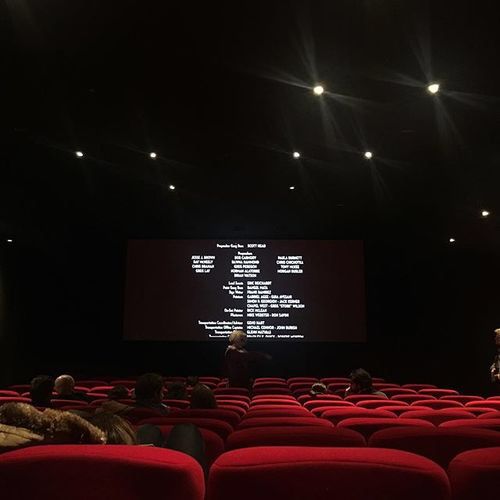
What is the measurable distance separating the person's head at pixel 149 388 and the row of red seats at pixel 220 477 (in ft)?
11.4

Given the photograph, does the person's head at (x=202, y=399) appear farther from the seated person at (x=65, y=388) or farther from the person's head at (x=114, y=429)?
the person's head at (x=114, y=429)

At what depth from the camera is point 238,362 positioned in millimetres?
7828

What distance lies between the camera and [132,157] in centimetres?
946

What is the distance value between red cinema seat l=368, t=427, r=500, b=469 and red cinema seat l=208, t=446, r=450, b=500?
35.6 inches

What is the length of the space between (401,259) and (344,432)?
468 inches

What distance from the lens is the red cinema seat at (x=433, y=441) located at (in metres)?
2.05

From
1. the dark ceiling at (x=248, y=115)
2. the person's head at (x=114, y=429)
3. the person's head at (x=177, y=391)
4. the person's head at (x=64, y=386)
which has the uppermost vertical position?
the dark ceiling at (x=248, y=115)

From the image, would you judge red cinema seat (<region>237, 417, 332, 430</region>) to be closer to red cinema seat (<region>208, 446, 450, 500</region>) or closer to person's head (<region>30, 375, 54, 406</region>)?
red cinema seat (<region>208, 446, 450, 500</region>)

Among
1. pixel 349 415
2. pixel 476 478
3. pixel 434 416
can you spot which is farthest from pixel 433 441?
pixel 434 416

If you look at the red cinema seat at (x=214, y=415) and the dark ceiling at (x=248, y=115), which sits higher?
the dark ceiling at (x=248, y=115)

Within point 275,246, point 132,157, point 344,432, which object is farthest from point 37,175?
point 344,432

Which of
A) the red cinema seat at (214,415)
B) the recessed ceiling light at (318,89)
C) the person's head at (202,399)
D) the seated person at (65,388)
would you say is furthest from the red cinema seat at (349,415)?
the recessed ceiling light at (318,89)

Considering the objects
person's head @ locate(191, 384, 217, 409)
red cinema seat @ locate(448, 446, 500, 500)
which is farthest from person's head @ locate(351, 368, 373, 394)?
red cinema seat @ locate(448, 446, 500, 500)

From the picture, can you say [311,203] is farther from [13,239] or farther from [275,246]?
[13,239]
